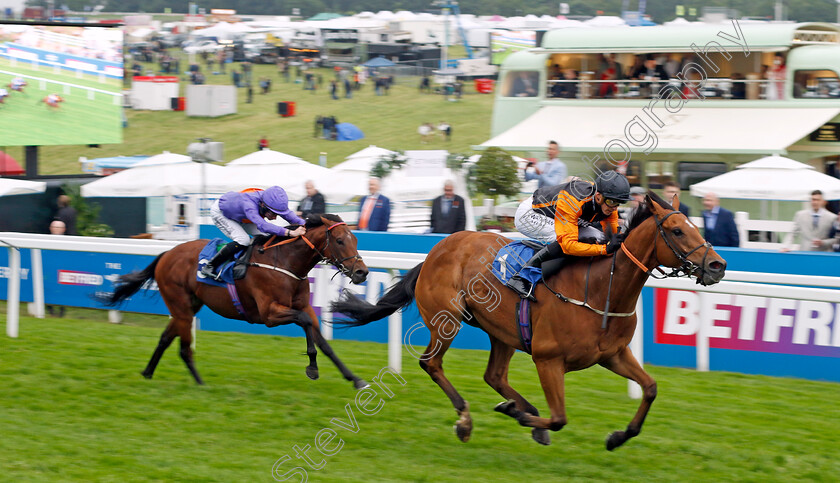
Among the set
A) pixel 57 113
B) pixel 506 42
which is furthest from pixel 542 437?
pixel 506 42

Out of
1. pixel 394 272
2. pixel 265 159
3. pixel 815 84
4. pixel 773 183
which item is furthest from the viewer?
pixel 265 159

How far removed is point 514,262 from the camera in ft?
16.0

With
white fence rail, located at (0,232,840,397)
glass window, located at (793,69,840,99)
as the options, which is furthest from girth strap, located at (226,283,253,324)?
glass window, located at (793,69,840,99)

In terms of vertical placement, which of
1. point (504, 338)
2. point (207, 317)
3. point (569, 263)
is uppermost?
point (569, 263)

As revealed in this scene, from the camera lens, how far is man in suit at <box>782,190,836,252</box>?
793cm

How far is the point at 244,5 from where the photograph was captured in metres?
91.5

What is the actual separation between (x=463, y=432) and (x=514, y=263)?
963 millimetres

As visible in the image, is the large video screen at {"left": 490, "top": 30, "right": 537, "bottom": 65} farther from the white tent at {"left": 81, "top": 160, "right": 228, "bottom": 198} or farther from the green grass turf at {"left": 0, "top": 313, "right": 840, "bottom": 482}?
the green grass turf at {"left": 0, "top": 313, "right": 840, "bottom": 482}

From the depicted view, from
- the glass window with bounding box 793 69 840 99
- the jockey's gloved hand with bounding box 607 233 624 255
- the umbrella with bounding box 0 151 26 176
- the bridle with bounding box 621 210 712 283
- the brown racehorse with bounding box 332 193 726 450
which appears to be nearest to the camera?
the bridle with bounding box 621 210 712 283

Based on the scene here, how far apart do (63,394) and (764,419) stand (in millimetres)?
4419

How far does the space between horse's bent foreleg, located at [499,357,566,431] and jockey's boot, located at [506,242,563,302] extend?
37 centimetres

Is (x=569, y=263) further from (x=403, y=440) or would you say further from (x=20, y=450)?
(x=20, y=450)

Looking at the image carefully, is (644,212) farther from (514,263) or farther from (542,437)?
(542,437)

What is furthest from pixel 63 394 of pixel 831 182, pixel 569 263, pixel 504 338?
pixel 831 182
